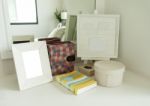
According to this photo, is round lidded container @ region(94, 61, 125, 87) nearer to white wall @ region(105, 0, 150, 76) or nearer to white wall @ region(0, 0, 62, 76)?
white wall @ region(105, 0, 150, 76)

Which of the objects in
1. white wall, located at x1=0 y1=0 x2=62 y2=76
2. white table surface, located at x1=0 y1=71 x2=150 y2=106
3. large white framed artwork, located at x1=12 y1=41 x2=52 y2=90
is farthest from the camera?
white wall, located at x1=0 y1=0 x2=62 y2=76

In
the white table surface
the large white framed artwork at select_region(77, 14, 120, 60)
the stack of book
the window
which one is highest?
the window

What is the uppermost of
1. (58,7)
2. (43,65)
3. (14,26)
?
(58,7)

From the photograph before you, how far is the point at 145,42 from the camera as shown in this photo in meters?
1.00

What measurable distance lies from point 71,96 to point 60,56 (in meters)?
0.30

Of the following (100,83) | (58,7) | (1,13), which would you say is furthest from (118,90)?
(1,13)

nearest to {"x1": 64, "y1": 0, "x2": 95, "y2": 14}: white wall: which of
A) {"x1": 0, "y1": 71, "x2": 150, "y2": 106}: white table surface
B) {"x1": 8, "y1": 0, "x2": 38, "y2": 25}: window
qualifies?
{"x1": 8, "y1": 0, "x2": 38, "y2": 25}: window

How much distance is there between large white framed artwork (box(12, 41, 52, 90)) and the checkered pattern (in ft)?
0.15

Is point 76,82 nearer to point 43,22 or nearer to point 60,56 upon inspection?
point 60,56

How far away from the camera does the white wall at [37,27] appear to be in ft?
3.23

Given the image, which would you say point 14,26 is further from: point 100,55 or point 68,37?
point 100,55

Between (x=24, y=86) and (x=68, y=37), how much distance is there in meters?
0.52

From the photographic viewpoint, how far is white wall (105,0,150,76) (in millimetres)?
991

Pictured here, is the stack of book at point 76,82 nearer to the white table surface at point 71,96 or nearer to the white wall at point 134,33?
the white table surface at point 71,96
